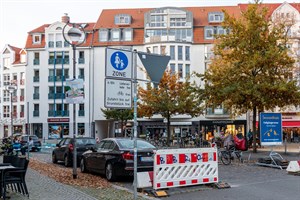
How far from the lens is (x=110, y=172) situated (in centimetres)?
1525

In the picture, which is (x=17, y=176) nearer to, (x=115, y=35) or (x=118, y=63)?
(x=118, y=63)

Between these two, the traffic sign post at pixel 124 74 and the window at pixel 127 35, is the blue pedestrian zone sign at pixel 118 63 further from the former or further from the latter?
the window at pixel 127 35

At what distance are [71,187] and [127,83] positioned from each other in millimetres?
5096

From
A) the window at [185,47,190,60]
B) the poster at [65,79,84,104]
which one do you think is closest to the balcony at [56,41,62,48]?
the window at [185,47,190,60]

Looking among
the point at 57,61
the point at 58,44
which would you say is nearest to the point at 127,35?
the point at 58,44

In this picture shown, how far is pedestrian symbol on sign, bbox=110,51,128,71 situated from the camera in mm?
9344

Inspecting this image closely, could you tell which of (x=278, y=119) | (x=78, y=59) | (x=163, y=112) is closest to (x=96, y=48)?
(x=78, y=59)

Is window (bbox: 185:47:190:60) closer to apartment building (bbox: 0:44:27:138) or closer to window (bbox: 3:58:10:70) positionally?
→ apartment building (bbox: 0:44:27:138)

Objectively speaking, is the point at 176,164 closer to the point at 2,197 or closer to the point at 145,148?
the point at 145,148

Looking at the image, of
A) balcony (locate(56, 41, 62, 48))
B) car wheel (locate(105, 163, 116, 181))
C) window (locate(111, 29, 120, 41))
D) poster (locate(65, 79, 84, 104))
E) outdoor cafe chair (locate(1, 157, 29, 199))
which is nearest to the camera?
outdoor cafe chair (locate(1, 157, 29, 199))

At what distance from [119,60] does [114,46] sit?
5530cm

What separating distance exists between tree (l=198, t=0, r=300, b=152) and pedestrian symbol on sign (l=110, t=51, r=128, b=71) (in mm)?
17912

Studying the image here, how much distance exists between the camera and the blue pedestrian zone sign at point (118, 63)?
925 centimetres

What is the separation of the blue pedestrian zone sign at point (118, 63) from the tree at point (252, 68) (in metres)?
17.8
